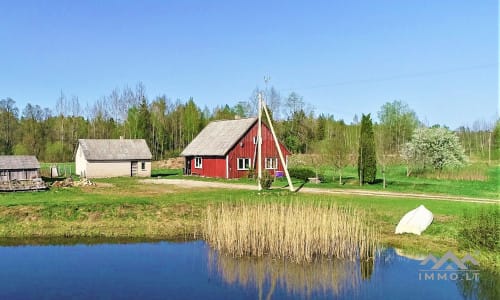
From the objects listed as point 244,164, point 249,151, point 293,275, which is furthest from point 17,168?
point 293,275

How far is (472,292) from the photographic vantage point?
11.1m

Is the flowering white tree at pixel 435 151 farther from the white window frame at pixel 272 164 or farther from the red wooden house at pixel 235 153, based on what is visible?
the red wooden house at pixel 235 153

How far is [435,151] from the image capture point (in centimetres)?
4428

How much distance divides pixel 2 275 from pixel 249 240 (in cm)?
743

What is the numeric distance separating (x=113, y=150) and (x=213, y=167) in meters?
11.6

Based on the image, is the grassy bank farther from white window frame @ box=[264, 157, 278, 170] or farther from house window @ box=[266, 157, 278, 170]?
house window @ box=[266, 157, 278, 170]

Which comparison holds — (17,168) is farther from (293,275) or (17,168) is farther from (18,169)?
(293,275)

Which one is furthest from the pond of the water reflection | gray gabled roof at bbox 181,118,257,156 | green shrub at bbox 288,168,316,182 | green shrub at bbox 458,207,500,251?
gray gabled roof at bbox 181,118,257,156

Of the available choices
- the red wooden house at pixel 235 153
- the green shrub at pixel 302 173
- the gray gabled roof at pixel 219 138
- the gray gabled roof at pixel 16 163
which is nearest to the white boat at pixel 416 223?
the green shrub at pixel 302 173

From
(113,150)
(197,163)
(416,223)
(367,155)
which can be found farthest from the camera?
(113,150)

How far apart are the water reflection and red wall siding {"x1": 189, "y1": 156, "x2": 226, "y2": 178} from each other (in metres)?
25.6

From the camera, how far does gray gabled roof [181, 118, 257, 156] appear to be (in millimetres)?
40312

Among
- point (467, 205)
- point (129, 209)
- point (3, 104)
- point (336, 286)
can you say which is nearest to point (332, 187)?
point (467, 205)

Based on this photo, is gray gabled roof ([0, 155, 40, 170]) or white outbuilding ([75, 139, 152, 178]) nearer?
gray gabled roof ([0, 155, 40, 170])
